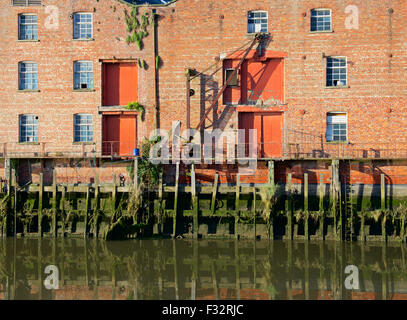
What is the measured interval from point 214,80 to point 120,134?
518 centimetres

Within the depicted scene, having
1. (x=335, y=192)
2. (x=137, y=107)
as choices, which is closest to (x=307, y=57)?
(x=335, y=192)

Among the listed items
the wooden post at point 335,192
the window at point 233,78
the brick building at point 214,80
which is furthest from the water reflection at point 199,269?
the window at point 233,78

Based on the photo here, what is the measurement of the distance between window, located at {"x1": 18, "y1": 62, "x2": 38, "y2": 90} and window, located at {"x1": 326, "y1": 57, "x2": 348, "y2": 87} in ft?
45.6

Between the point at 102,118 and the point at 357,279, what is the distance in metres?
13.2

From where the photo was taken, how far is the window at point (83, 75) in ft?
66.5

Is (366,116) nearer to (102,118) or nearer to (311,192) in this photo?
(311,192)

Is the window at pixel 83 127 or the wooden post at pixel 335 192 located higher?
the window at pixel 83 127

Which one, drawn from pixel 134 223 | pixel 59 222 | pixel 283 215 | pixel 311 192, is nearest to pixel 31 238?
pixel 59 222

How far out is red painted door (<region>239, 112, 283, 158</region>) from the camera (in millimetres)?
19656

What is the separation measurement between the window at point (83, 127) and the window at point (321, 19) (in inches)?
451

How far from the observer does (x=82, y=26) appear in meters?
20.3

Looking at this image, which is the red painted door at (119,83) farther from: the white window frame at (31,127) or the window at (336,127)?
the window at (336,127)

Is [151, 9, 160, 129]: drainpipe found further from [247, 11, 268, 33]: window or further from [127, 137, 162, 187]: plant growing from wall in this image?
[247, 11, 268, 33]: window

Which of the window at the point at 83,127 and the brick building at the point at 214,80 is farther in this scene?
the window at the point at 83,127
